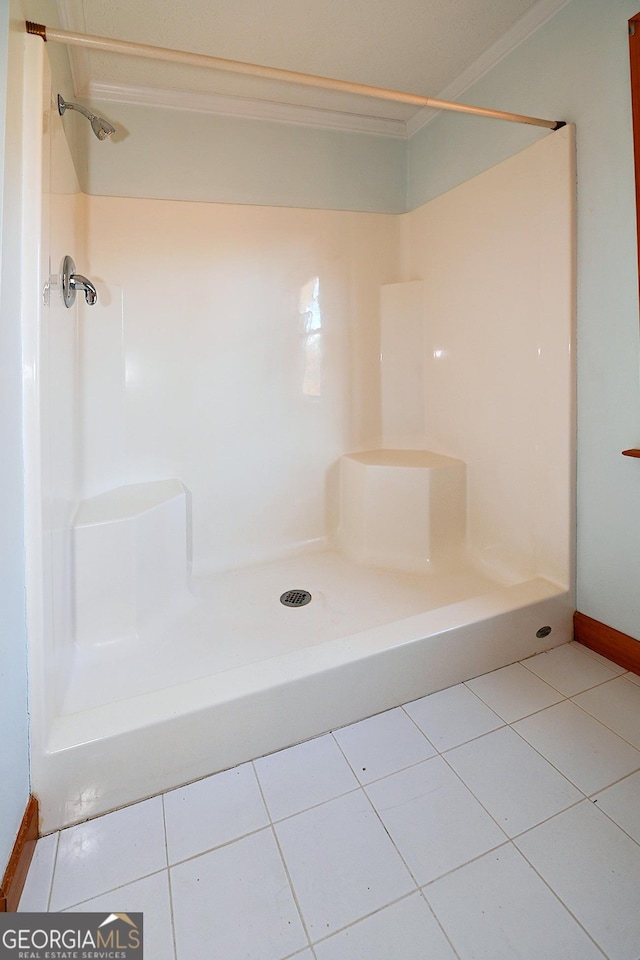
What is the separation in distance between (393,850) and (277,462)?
1.62 meters

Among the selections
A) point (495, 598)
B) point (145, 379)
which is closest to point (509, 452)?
point (495, 598)

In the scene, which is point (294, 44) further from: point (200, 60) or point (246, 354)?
point (246, 354)

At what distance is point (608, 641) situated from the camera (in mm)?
1594

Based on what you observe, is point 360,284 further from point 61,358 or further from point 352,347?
point 61,358

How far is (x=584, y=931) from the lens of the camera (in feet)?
2.72

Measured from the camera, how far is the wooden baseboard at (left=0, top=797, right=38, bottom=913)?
0.83 meters

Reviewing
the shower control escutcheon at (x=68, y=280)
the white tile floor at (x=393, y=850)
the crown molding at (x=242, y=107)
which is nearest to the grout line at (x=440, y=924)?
the white tile floor at (x=393, y=850)

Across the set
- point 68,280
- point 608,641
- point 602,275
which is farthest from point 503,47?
point 608,641

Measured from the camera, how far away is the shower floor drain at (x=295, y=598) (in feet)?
6.12

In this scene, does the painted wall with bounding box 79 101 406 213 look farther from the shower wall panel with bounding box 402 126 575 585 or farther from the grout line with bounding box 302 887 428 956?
the grout line with bounding box 302 887 428 956

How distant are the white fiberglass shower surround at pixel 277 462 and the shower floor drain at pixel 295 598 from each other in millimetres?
39

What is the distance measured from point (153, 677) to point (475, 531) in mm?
1484

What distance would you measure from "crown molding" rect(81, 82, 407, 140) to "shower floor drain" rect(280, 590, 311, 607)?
2.13m
